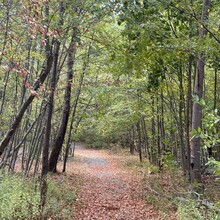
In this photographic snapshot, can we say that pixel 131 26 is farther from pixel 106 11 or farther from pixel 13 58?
pixel 13 58

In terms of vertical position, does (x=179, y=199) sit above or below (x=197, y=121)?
below

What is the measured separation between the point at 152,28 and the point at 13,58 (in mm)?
2627

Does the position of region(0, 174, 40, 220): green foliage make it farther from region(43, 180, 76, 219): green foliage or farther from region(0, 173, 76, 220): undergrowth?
region(43, 180, 76, 219): green foliage

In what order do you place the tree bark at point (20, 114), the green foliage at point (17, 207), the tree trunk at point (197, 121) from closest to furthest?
the green foliage at point (17, 207), the tree bark at point (20, 114), the tree trunk at point (197, 121)

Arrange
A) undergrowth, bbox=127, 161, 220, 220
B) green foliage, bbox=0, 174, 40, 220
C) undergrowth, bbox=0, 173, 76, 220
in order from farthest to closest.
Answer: undergrowth, bbox=127, 161, 220, 220
undergrowth, bbox=0, 173, 76, 220
green foliage, bbox=0, 174, 40, 220

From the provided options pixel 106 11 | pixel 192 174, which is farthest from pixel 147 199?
pixel 106 11

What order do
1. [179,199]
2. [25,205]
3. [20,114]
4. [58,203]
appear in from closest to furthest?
1. [25,205]
2. [20,114]
3. [58,203]
4. [179,199]

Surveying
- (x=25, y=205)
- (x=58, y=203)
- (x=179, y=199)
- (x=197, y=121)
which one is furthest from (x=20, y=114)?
(x=179, y=199)

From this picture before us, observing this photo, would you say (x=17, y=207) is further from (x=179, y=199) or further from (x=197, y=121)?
(x=197, y=121)

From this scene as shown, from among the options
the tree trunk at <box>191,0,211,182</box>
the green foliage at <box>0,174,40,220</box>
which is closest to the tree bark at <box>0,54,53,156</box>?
the green foliage at <box>0,174,40,220</box>

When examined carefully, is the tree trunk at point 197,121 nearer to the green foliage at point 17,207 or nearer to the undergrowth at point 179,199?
the undergrowth at point 179,199

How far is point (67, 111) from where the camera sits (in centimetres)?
1066

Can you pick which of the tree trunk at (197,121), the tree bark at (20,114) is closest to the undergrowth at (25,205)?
the tree bark at (20,114)

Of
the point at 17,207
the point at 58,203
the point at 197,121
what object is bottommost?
the point at 58,203
